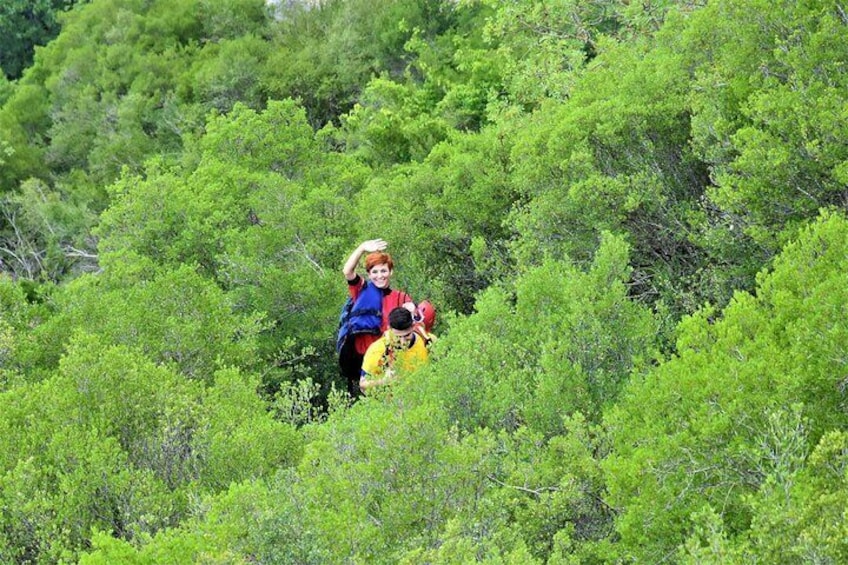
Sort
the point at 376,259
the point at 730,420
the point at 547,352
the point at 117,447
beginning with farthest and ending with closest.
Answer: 1. the point at 376,259
2. the point at 117,447
3. the point at 547,352
4. the point at 730,420

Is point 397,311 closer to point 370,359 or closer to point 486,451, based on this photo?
point 370,359

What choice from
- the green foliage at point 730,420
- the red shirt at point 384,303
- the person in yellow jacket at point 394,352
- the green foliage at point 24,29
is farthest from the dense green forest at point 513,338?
the green foliage at point 24,29

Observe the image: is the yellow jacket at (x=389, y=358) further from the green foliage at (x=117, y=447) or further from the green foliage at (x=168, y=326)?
the green foliage at (x=168, y=326)

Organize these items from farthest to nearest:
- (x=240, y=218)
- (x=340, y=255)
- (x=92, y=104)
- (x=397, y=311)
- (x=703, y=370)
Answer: (x=92, y=104) → (x=240, y=218) → (x=340, y=255) → (x=397, y=311) → (x=703, y=370)

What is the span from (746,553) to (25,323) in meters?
11.5

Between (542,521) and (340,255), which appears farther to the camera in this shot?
(340,255)

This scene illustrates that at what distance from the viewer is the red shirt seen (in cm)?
1041

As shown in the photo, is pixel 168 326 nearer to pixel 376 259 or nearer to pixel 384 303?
pixel 384 303

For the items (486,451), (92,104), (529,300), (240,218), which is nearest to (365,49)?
(92,104)

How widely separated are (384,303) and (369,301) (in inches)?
6.3

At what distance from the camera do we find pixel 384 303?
412 inches

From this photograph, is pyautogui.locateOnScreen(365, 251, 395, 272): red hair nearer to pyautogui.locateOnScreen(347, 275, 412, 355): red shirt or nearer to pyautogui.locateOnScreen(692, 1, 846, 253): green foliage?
pyautogui.locateOnScreen(347, 275, 412, 355): red shirt

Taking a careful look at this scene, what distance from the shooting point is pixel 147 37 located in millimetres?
47406

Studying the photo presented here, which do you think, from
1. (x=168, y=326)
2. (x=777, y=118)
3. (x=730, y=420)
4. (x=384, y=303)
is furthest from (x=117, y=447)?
→ (x=777, y=118)
